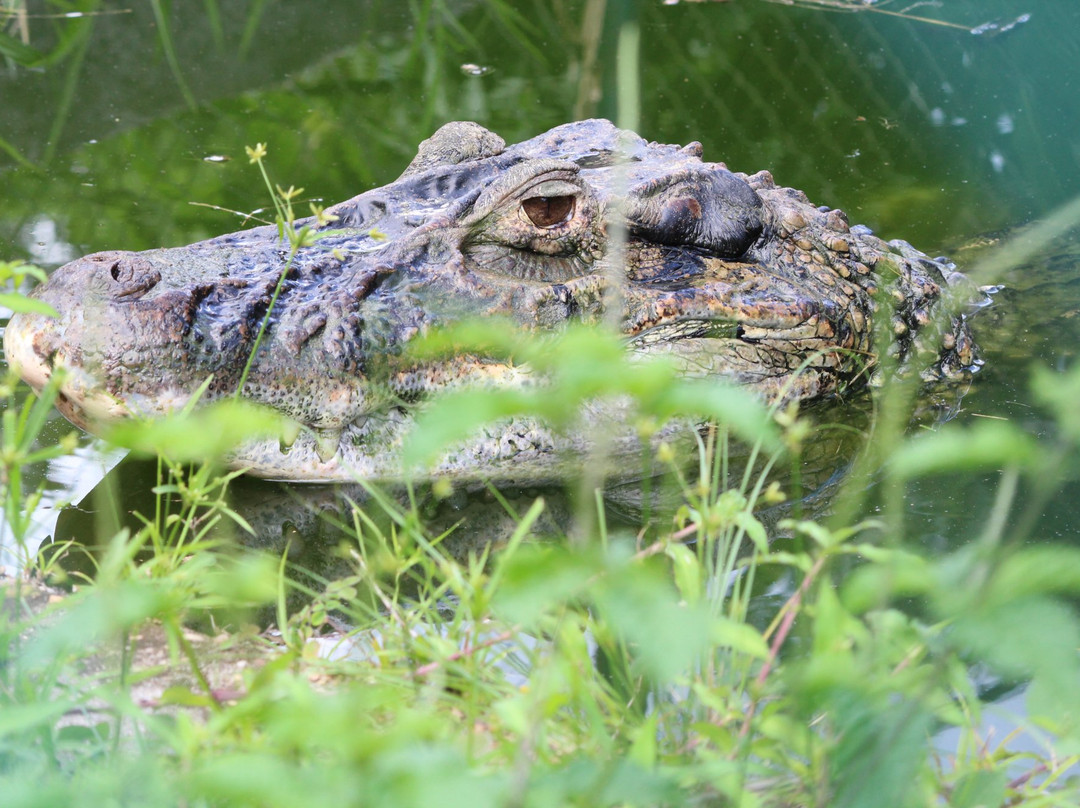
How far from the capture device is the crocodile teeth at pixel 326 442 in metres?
3.04

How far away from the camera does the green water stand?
5.05 m

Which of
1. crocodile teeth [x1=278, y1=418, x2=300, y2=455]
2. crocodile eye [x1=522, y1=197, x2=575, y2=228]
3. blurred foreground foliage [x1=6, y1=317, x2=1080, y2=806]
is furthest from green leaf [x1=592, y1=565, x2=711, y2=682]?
crocodile eye [x1=522, y1=197, x2=575, y2=228]

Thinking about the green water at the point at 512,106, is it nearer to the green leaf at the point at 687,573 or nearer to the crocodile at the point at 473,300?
the crocodile at the point at 473,300

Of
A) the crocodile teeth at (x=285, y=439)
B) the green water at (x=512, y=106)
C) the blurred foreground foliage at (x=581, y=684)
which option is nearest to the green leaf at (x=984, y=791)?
the blurred foreground foliage at (x=581, y=684)

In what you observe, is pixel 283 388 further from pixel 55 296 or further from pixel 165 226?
pixel 165 226

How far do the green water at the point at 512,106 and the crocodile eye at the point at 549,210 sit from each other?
59.6 inches

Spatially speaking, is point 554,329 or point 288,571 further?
point 554,329

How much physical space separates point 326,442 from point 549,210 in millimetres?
976

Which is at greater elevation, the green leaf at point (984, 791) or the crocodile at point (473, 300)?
the crocodile at point (473, 300)

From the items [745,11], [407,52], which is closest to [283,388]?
[407,52]

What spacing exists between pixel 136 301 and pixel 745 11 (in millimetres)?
5409

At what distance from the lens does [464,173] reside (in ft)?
11.7

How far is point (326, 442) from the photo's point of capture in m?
3.06

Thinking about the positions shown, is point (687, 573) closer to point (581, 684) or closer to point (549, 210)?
point (581, 684)
